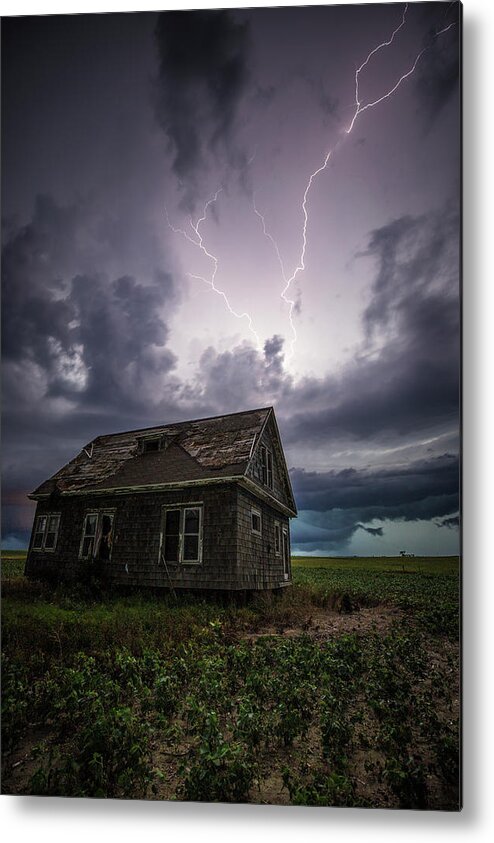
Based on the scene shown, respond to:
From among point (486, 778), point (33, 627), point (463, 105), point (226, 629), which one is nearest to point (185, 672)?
point (226, 629)

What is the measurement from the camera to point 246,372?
4.20 meters

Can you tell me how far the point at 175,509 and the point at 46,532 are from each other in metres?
1.44

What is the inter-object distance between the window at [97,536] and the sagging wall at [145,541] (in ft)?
0.16

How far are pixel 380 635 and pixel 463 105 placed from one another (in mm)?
3749

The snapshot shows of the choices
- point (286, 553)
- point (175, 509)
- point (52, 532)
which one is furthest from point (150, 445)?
point (286, 553)

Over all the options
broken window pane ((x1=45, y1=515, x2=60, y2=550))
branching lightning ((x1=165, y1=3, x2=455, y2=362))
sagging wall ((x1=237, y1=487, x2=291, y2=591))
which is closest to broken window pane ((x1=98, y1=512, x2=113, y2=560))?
broken window pane ((x1=45, y1=515, x2=60, y2=550))

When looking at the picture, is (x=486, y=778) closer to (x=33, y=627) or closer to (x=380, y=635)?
(x=380, y=635)

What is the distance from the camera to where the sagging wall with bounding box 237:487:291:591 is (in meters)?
4.69

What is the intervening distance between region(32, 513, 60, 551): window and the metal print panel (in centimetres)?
3

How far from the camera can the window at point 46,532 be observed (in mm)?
4359

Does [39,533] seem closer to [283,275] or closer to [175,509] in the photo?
[175,509]

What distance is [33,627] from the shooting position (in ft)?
13.5

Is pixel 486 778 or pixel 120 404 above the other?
pixel 120 404

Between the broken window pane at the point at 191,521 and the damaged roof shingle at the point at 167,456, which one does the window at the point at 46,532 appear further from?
the broken window pane at the point at 191,521
